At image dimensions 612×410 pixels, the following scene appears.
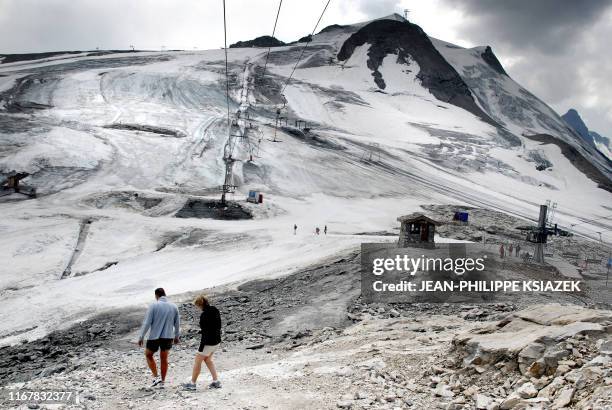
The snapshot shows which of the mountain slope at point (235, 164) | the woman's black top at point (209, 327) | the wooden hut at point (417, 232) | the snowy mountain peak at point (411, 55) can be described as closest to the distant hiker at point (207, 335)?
the woman's black top at point (209, 327)

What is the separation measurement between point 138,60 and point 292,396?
109251mm

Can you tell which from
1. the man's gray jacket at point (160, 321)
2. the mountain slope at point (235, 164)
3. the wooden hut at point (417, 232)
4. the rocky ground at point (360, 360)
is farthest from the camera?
the mountain slope at point (235, 164)

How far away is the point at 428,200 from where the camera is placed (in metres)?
58.2

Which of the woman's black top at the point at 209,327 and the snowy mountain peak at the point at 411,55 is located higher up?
the snowy mountain peak at the point at 411,55

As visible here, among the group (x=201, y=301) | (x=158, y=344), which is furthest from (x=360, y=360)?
(x=158, y=344)

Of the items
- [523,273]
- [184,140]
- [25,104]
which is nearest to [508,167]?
[184,140]

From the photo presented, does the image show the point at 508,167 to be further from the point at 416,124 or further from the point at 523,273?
the point at 523,273

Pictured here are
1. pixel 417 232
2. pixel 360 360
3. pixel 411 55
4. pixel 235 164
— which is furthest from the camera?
pixel 411 55

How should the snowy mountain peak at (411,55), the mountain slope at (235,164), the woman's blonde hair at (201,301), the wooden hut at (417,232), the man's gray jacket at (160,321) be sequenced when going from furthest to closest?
the snowy mountain peak at (411,55) → the mountain slope at (235,164) → the wooden hut at (417,232) → the man's gray jacket at (160,321) → the woman's blonde hair at (201,301)

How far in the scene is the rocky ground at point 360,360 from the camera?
7.59 meters

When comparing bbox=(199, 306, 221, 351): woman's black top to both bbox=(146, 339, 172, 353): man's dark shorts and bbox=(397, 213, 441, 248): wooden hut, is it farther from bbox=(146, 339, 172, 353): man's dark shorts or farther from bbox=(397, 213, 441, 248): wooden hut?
bbox=(397, 213, 441, 248): wooden hut

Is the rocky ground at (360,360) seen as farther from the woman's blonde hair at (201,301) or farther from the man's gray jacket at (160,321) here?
the woman's blonde hair at (201,301)

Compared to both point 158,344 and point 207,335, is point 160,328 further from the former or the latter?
point 207,335

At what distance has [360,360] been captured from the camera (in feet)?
33.5
